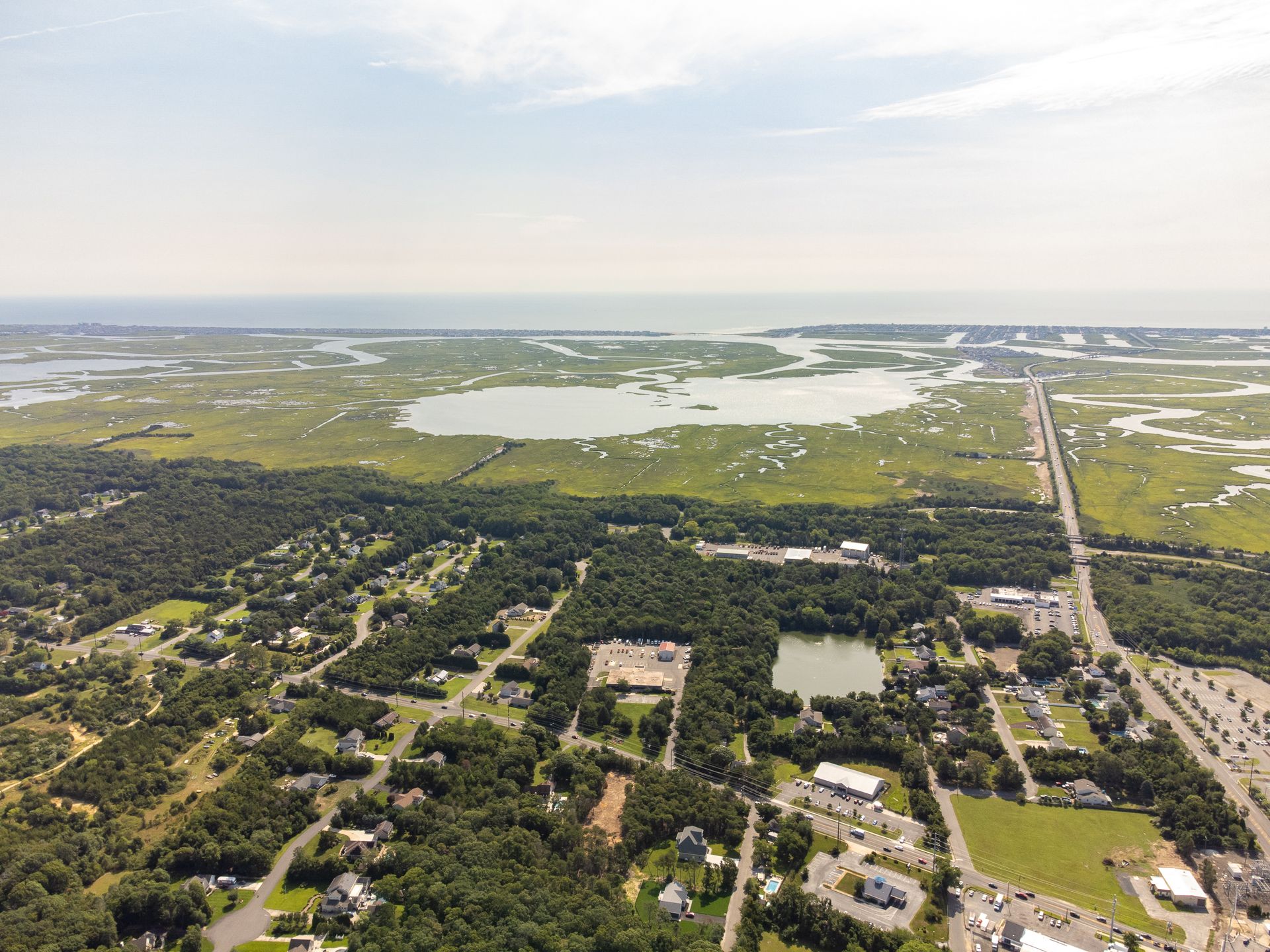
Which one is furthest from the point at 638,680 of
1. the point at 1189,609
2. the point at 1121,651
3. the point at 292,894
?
the point at 1189,609

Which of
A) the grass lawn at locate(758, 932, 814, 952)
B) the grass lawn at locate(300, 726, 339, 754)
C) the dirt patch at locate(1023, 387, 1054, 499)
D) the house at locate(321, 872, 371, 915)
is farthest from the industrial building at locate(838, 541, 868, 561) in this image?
the house at locate(321, 872, 371, 915)

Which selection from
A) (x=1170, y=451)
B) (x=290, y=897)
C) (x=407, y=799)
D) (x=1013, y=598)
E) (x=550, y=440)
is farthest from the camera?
(x=550, y=440)

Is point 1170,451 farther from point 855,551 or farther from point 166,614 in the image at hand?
point 166,614

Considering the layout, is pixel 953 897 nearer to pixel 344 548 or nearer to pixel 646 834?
pixel 646 834

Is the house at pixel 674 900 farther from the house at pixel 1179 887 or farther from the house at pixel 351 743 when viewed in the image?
the house at pixel 1179 887

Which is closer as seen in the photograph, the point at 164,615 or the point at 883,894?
the point at 883,894

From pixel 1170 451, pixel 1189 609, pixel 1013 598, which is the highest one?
pixel 1170 451
